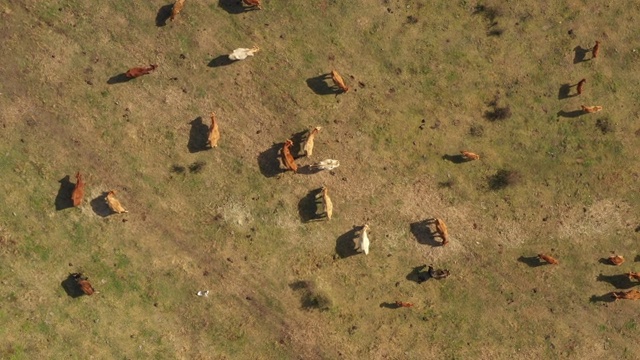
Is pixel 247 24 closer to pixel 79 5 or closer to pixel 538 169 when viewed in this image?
pixel 79 5

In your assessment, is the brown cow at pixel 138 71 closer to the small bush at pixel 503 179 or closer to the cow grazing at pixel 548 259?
the small bush at pixel 503 179

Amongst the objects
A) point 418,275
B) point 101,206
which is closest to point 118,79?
point 101,206

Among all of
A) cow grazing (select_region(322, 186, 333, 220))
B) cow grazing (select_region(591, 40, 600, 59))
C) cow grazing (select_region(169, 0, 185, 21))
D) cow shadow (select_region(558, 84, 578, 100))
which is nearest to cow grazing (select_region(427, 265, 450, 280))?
cow grazing (select_region(322, 186, 333, 220))

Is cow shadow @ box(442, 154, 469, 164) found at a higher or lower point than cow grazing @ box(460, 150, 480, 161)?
lower

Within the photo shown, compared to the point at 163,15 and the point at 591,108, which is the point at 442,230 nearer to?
the point at 591,108

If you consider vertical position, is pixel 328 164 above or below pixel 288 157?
above

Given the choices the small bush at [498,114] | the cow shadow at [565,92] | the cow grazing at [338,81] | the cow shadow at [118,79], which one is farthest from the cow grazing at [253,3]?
the cow shadow at [565,92]

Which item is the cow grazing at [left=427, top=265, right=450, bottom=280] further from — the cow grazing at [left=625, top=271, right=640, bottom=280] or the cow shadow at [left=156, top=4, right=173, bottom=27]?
the cow shadow at [left=156, top=4, right=173, bottom=27]
